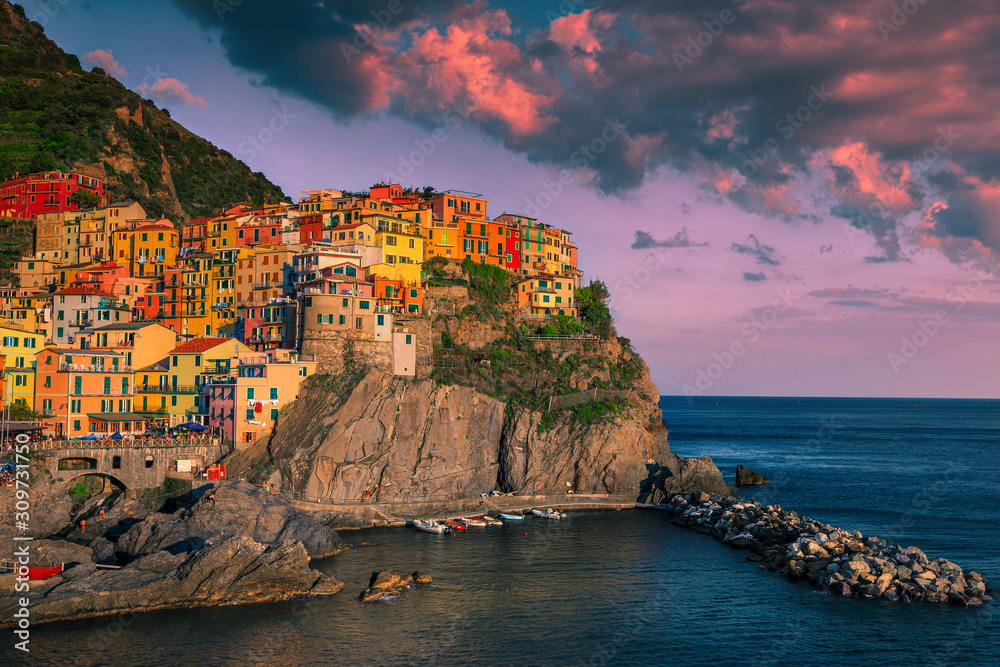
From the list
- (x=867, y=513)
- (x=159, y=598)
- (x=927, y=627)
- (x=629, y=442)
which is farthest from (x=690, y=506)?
(x=159, y=598)

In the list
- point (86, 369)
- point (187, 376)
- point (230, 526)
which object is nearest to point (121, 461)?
point (86, 369)

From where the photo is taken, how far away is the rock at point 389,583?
53088 mm

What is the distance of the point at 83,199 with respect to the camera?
114750mm

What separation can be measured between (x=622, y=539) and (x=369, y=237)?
4686 cm

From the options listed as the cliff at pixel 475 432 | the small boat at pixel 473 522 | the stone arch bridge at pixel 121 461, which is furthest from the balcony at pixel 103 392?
the small boat at pixel 473 522

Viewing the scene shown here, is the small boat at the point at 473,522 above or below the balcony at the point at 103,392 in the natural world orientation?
below

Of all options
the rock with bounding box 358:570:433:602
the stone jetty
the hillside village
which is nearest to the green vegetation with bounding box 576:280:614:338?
the hillside village

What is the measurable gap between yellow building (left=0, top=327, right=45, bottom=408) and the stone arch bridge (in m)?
10.4

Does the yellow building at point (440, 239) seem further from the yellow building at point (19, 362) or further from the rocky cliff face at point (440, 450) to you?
the yellow building at point (19, 362)

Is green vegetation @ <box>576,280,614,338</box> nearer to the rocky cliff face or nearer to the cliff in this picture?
the cliff

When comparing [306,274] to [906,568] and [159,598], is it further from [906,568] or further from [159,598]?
[906,568]

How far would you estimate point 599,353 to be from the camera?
10406 centimetres

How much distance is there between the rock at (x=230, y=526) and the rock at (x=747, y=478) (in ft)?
208

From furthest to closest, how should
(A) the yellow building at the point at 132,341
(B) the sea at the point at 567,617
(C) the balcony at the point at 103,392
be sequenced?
1. (A) the yellow building at the point at 132,341
2. (C) the balcony at the point at 103,392
3. (B) the sea at the point at 567,617
